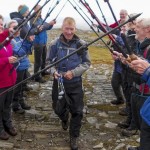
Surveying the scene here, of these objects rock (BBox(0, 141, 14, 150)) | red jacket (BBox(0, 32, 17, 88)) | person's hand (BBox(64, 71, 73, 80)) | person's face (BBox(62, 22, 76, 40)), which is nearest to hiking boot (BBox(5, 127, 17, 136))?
rock (BBox(0, 141, 14, 150))

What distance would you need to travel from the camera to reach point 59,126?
28.1ft

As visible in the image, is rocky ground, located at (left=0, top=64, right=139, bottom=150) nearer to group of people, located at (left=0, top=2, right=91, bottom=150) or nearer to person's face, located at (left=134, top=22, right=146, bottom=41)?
group of people, located at (left=0, top=2, right=91, bottom=150)

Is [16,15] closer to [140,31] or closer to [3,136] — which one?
[3,136]

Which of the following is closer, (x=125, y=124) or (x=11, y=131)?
(x=11, y=131)

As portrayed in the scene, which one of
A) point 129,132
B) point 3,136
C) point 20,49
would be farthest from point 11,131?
point 129,132

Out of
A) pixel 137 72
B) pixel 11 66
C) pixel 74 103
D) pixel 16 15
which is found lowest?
pixel 74 103

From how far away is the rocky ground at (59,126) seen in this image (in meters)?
7.63

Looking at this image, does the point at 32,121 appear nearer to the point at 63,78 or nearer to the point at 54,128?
the point at 54,128

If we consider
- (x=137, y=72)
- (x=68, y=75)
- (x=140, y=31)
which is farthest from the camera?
(x=68, y=75)

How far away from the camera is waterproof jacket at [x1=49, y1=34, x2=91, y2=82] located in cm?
729

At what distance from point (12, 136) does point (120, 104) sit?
3733mm

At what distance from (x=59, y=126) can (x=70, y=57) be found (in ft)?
6.93

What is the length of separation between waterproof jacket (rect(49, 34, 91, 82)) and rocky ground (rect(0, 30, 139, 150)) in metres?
1.51

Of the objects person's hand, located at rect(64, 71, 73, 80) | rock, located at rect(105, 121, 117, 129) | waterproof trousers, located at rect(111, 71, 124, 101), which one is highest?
person's hand, located at rect(64, 71, 73, 80)
